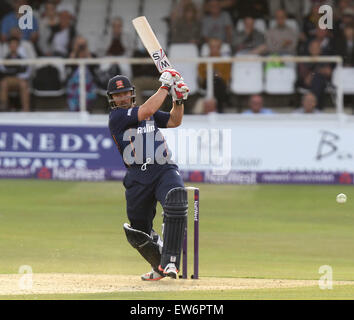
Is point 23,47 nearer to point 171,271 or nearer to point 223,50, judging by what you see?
point 223,50

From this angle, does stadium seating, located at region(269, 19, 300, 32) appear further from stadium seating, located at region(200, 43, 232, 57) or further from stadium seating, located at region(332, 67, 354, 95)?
stadium seating, located at region(332, 67, 354, 95)

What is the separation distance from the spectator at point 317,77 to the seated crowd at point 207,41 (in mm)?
14

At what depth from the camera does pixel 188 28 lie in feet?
67.4

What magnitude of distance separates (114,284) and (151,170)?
1155mm

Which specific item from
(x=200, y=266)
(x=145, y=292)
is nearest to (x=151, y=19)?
(x=200, y=266)

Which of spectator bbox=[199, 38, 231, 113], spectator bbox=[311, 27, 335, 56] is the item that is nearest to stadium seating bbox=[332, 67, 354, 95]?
spectator bbox=[311, 27, 335, 56]

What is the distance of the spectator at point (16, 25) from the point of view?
20.8 metres

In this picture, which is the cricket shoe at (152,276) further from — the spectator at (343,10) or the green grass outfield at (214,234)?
the spectator at (343,10)

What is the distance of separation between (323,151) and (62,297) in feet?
31.0

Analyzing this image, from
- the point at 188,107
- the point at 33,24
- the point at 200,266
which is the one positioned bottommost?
the point at 200,266

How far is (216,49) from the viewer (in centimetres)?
1933

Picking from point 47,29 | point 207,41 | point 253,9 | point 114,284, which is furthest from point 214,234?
point 47,29

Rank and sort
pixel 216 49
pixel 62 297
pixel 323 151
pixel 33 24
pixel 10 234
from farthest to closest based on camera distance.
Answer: pixel 33 24 < pixel 216 49 < pixel 323 151 < pixel 10 234 < pixel 62 297

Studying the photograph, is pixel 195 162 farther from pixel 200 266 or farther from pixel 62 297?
pixel 62 297
